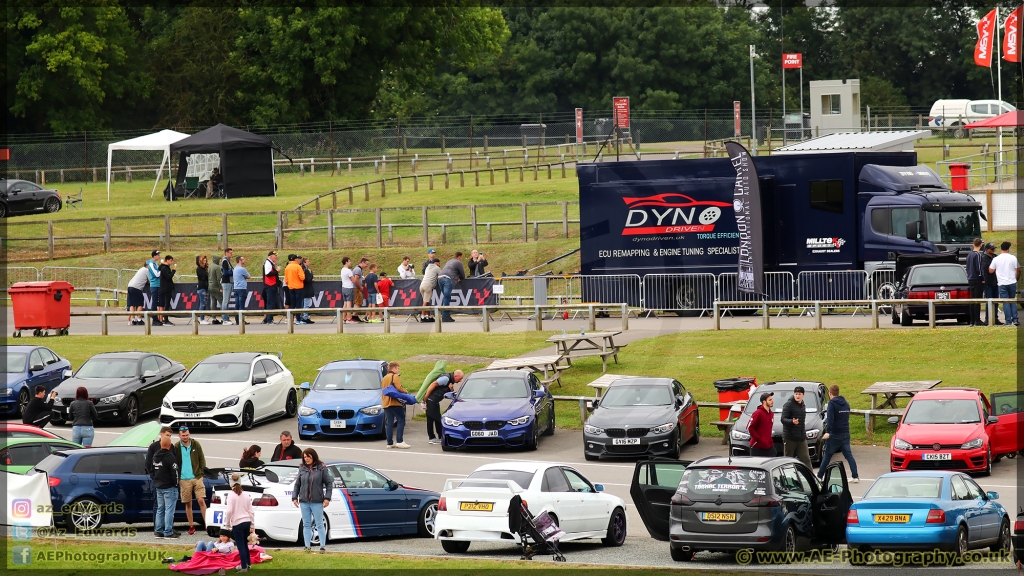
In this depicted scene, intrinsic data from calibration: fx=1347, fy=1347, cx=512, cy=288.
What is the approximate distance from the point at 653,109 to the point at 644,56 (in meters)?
4.66

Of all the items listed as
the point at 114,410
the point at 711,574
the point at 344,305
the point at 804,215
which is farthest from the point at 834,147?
the point at 711,574

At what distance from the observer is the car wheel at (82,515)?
17672 mm

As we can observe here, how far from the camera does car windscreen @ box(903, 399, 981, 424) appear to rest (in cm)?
2108

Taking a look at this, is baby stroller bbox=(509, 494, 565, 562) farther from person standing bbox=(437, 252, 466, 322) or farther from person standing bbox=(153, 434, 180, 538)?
person standing bbox=(437, 252, 466, 322)

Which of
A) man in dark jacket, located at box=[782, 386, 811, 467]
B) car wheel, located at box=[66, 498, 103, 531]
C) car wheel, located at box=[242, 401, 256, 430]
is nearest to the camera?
car wheel, located at box=[66, 498, 103, 531]

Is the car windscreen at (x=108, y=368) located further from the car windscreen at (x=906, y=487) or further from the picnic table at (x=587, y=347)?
the car windscreen at (x=906, y=487)

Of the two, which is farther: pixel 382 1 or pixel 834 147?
pixel 382 1

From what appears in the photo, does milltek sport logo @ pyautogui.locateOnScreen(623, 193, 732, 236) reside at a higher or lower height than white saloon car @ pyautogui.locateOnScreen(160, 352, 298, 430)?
higher

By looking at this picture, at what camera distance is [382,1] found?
71.2 m

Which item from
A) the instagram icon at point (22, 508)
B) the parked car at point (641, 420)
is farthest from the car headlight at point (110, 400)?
the parked car at point (641, 420)

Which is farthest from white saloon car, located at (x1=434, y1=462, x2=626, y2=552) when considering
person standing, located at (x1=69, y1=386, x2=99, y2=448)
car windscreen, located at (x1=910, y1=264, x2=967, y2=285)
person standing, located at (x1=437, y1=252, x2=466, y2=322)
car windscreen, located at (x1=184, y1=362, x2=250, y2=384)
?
person standing, located at (x1=437, y1=252, x2=466, y2=322)

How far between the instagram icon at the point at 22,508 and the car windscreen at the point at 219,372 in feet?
29.3

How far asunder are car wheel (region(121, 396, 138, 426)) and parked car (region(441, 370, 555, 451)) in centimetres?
613

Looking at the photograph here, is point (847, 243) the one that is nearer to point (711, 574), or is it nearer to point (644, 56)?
point (711, 574)
